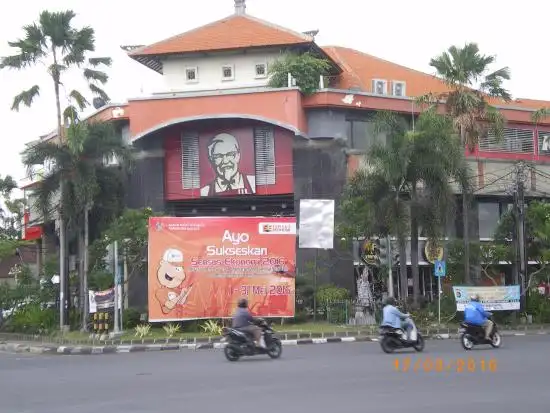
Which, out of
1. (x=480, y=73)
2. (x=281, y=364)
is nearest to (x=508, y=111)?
(x=480, y=73)

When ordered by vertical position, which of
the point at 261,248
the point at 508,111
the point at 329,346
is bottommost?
the point at 329,346

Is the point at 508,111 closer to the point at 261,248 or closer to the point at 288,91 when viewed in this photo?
the point at 288,91

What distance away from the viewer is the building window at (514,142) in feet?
117

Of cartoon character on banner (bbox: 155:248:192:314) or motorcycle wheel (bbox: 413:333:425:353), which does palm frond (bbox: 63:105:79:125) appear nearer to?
cartoon character on banner (bbox: 155:248:192:314)

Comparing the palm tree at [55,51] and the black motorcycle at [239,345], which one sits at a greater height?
the palm tree at [55,51]

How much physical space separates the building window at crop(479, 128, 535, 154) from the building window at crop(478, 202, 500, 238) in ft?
8.44

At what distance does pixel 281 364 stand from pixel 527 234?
1707 centimetres

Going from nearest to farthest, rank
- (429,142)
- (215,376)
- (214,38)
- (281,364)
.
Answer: (215,376), (281,364), (429,142), (214,38)

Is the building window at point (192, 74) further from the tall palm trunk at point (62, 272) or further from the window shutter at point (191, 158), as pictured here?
the tall palm trunk at point (62, 272)

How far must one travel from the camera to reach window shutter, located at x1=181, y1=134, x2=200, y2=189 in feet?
108

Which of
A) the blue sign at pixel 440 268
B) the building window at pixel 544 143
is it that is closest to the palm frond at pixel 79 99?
the blue sign at pixel 440 268

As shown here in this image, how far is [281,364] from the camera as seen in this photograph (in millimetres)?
16797

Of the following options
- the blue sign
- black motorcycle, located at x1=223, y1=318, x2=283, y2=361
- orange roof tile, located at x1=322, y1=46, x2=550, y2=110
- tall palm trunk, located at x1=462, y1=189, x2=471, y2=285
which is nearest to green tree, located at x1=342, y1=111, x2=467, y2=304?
the blue sign
